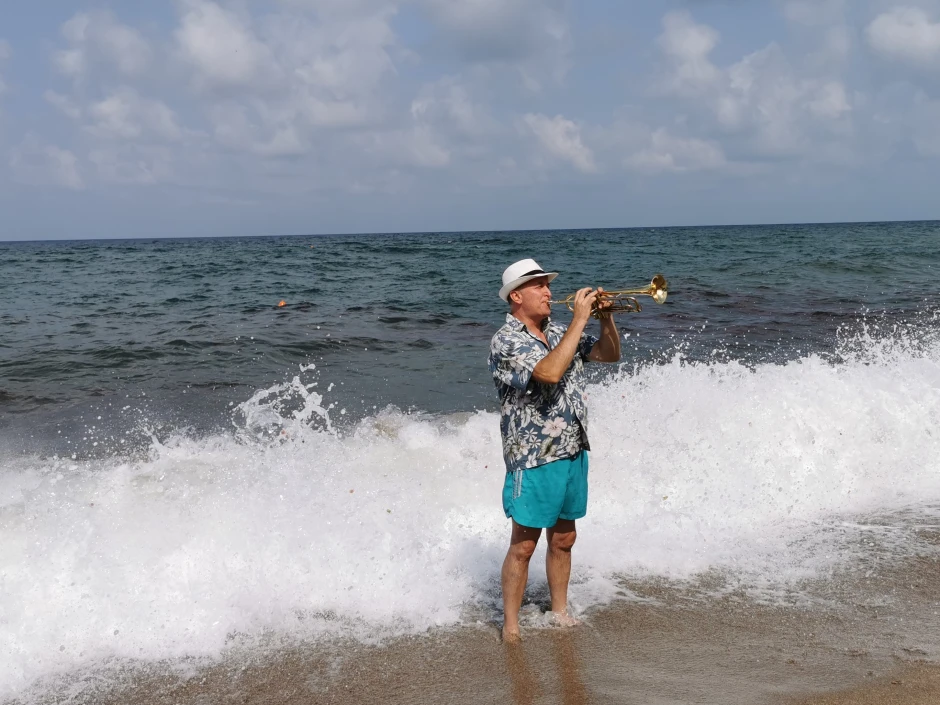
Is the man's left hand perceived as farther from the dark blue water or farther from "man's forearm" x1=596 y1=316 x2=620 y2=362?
the dark blue water

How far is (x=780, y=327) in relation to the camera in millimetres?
14242

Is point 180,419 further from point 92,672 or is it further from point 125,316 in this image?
point 125,316

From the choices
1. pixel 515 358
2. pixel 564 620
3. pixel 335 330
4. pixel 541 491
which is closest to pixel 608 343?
pixel 515 358

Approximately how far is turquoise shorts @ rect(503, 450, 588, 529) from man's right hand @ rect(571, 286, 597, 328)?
66 centimetres

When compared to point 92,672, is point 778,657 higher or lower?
higher

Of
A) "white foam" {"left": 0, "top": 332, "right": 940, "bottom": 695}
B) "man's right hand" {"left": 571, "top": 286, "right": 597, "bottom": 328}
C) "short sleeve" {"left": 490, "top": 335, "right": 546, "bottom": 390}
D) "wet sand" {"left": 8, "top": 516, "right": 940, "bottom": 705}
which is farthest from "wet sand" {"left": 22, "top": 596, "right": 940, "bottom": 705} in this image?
"man's right hand" {"left": 571, "top": 286, "right": 597, "bottom": 328}

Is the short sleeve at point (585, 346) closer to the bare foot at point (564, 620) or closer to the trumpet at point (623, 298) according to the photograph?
the trumpet at point (623, 298)

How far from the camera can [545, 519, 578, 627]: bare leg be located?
3.85 meters

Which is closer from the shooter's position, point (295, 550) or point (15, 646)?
point (15, 646)

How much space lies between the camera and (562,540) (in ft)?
12.7

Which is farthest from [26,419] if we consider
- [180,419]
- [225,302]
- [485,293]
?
[485,293]

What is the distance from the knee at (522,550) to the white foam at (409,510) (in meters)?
0.55

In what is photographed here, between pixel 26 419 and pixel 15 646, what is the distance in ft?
17.8

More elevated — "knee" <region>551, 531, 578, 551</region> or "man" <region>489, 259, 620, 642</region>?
"man" <region>489, 259, 620, 642</region>
